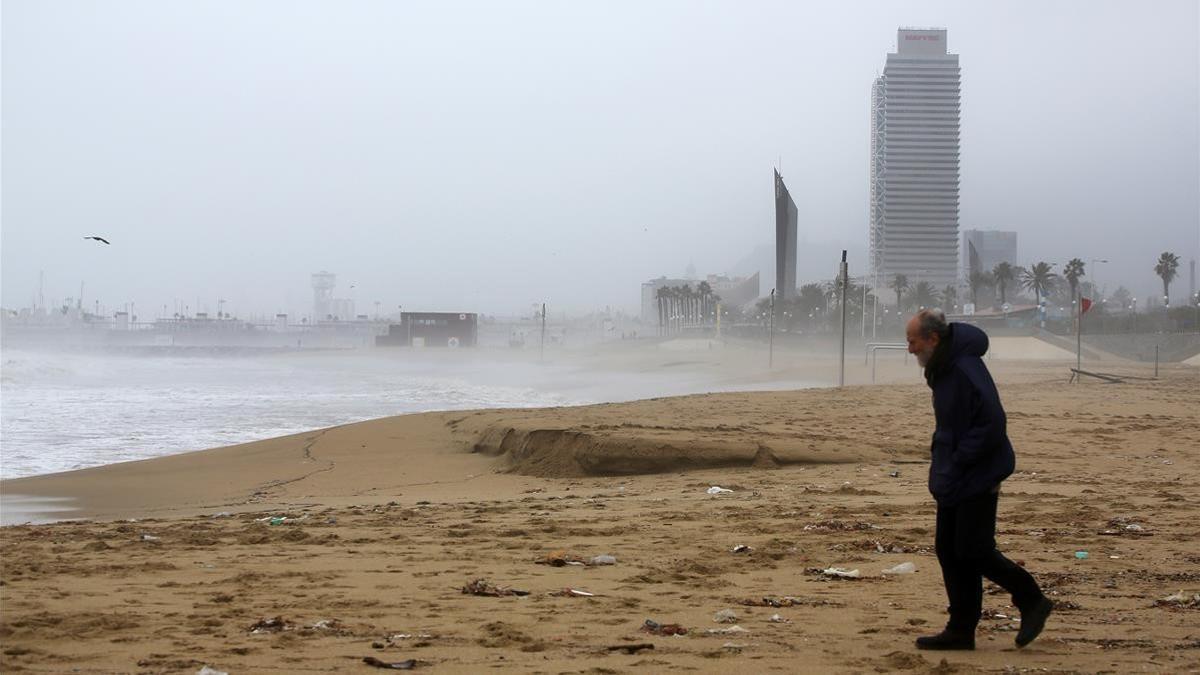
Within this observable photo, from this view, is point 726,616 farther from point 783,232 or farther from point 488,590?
point 783,232

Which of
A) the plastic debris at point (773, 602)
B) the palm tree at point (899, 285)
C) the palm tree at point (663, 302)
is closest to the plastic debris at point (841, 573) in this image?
the plastic debris at point (773, 602)

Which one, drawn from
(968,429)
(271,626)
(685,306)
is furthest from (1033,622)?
(685,306)

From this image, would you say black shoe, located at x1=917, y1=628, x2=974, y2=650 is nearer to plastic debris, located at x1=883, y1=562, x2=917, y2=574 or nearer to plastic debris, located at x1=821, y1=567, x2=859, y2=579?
plastic debris, located at x1=821, y1=567, x2=859, y2=579

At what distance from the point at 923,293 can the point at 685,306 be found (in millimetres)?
61483

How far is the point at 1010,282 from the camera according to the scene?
128 metres

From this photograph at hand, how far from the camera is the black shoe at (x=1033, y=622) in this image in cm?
461

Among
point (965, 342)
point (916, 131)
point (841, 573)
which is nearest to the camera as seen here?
point (965, 342)

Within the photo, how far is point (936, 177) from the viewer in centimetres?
9181

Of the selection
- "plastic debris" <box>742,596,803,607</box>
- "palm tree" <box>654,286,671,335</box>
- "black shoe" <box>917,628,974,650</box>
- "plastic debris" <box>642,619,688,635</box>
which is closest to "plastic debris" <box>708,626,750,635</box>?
"plastic debris" <box>642,619,688,635</box>

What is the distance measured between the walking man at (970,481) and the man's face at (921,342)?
0.06 feet

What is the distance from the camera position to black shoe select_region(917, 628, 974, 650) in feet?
15.1

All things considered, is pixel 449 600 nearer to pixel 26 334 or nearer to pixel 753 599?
pixel 753 599

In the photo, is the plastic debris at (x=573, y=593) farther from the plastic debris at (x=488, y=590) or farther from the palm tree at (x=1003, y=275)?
the palm tree at (x=1003, y=275)

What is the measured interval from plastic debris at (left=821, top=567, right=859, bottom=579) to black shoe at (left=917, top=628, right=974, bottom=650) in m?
1.65
